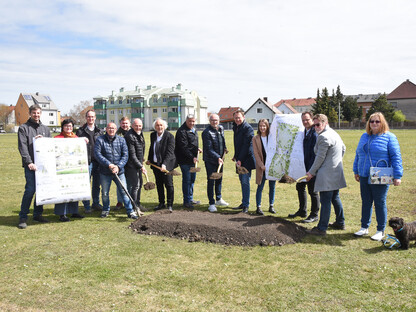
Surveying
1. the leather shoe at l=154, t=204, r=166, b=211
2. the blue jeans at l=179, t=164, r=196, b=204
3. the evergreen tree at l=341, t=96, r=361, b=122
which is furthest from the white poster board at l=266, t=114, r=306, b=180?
the evergreen tree at l=341, t=96, r=361, b=122

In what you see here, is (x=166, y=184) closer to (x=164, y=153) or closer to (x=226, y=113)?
(x=164, y=153)

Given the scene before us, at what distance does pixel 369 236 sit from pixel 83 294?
16.2 feet

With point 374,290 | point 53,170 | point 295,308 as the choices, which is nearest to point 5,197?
point 53,170

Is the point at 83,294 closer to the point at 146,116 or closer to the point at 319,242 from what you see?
the point at 319,242

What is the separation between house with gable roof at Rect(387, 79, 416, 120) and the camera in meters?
83.2

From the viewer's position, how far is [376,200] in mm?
5758

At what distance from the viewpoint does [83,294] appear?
4.03 metres

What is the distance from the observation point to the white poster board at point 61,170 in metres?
6.80

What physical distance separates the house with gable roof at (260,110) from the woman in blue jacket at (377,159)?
78.3 metres

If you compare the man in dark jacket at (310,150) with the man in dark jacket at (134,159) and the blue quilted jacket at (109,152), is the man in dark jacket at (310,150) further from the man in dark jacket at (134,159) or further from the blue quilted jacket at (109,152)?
the blue quilted jacket at (109,152)

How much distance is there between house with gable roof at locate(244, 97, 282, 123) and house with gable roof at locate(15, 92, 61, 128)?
175 ft

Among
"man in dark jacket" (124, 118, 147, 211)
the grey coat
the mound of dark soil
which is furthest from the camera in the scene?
"man in dark jacket" (124, 118, 147, 211)

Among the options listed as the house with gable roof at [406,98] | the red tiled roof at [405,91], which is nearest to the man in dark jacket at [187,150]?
the house with gable roof at [406,98]

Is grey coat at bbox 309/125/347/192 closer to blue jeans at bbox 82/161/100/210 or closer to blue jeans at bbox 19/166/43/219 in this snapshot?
blue jeans at bbox 82/161/100/210
